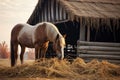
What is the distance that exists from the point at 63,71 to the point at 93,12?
5.20m

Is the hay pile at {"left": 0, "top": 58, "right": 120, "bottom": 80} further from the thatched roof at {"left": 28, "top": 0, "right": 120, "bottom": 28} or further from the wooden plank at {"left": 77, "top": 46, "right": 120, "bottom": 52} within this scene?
the thatched roof at {"left": 28, "top": 0, "right": 120, "bottom": 28}

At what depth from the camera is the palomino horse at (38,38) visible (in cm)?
1169

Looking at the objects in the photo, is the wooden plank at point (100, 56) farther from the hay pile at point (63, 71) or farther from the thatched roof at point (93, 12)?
the hay pile at point (63, 71)

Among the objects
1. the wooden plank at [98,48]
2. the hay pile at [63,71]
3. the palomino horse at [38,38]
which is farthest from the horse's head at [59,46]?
the wooden plank at [98,48]

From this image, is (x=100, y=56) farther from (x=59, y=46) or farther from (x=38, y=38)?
(x=59, y=46)

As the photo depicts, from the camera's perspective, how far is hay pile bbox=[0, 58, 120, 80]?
32.3ft

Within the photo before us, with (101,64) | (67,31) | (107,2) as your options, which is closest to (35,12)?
(67,31)

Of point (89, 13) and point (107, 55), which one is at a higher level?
point (89, 13)

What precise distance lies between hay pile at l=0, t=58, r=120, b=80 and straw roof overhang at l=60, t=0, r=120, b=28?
3.05m

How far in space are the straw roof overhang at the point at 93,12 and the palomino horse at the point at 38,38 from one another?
4.97 ft

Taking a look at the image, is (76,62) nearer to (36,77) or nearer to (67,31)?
(36,77)

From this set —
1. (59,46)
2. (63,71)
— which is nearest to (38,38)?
(59,46)

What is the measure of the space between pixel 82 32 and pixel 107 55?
5.71 ft

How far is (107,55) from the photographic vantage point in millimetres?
14602
